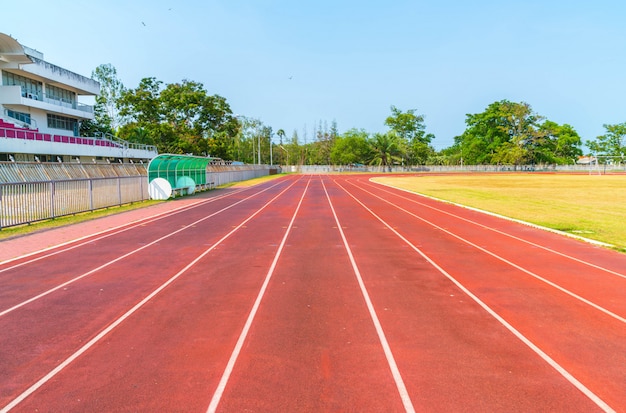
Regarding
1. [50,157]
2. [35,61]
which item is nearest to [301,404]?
[50,157]

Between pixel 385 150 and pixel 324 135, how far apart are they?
3862 cm

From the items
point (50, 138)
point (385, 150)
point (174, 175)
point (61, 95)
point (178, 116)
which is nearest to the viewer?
point (174, 175)

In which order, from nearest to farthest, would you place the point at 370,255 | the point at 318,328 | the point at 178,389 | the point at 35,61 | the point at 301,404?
the point at 301,404 → the point at 178,389 → the point at 318,328 → the point at 370,255 → the point at 35,61

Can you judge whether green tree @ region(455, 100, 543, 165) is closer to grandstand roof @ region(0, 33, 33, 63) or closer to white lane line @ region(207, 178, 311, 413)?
grandstand roof @ region(0, 33, 33, 63)

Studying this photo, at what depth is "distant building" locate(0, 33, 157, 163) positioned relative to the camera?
101 ft

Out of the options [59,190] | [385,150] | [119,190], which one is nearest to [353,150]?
[385,150]

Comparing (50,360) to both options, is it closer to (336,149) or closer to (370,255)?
(370,255)

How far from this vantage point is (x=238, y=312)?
5969 mm

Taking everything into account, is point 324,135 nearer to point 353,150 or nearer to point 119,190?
point 353,150

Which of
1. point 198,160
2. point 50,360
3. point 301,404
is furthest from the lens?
point 198,160

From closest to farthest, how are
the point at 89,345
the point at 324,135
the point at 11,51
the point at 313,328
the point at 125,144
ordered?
the point at 89,345, the point at 313,328, the point at 11,51, the point at 125,144, the point at 324,135

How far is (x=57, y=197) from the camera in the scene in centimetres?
1508

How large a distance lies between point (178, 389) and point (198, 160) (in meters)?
28.1

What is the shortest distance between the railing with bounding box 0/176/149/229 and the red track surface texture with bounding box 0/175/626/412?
284cm
